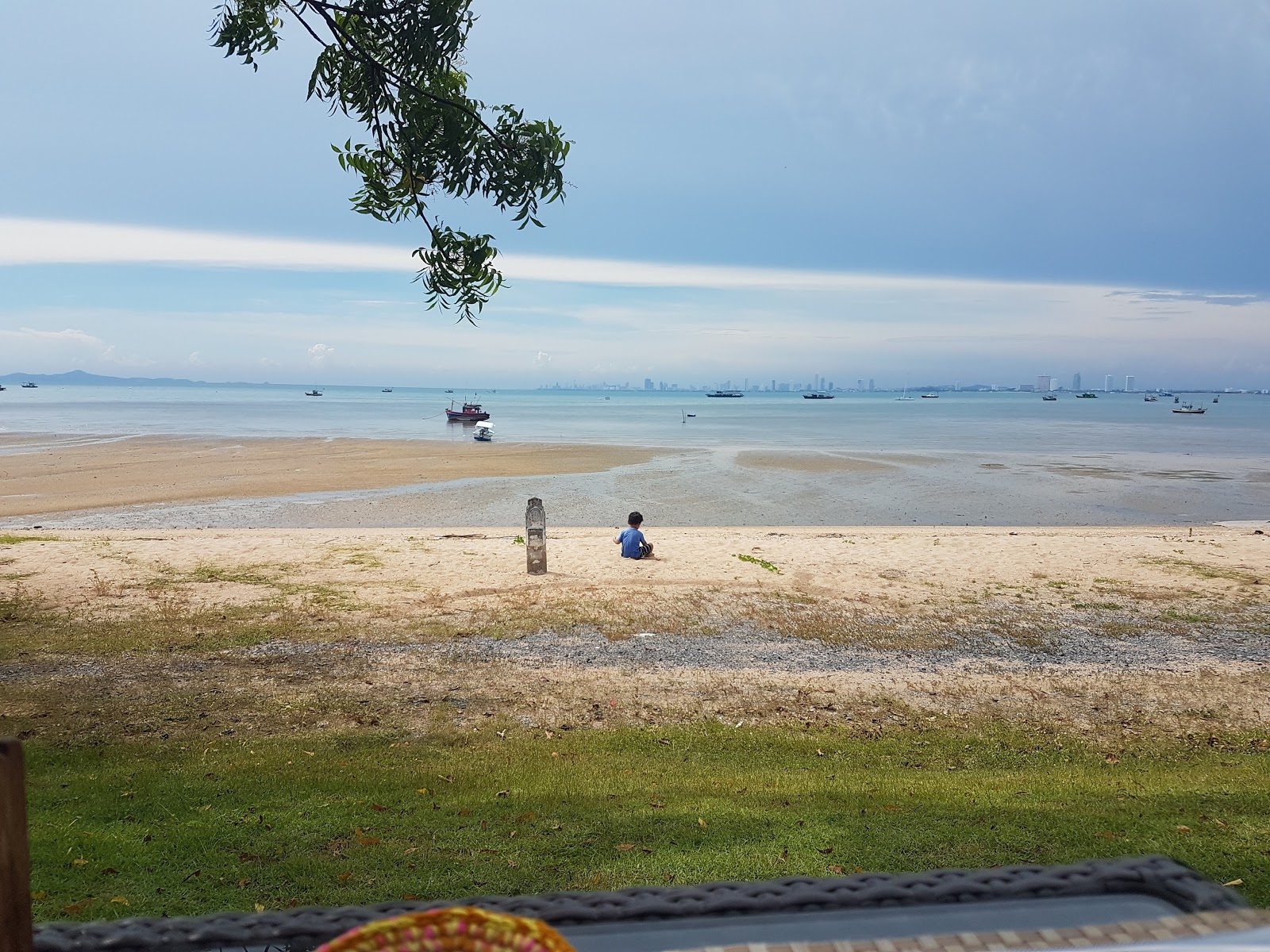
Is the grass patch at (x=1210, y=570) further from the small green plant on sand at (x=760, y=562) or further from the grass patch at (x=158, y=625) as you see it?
the grass patch at (x=158, y=625)

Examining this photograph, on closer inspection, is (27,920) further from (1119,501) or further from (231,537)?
(1119,501)

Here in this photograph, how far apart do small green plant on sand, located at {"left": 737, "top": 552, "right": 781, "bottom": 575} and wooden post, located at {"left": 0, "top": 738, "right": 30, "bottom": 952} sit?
1329 cm

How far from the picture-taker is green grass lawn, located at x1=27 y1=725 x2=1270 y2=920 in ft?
13.0

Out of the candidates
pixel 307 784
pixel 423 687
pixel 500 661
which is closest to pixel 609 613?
pixel 500 661

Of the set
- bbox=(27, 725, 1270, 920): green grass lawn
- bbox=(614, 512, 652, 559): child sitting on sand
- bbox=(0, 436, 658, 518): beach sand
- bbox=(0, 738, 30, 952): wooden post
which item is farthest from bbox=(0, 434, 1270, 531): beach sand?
bbox=(0, 738, 30, 952): wooden post

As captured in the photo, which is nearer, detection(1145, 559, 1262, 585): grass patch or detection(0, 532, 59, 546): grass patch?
detection(1145, 559, 1262, 585): grass patch

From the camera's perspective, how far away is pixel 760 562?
15.5 meters

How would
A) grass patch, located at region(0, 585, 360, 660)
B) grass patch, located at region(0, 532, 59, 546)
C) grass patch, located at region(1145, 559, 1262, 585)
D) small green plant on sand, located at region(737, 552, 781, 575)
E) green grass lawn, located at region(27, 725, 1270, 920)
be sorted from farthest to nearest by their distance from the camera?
1. grass patch, located at region(0, 532, 59, 546)
2. small green plant on sand, located at region(737, 552, 781, 575)
3. grass patch, located at region(1145, 559, 1262, 585)
4. grass patch, located at region(0, 585, 360, 660)
5. green grass lawn, located at region(27, 725, 1270, 920)

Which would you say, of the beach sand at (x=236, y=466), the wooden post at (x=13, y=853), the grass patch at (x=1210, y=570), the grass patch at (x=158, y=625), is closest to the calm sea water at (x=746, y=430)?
the beach sand at (x=236, y=466)

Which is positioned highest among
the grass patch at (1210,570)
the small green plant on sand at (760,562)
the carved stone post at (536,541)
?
the carved stone post at (536,541)

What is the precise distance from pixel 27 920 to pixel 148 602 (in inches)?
436

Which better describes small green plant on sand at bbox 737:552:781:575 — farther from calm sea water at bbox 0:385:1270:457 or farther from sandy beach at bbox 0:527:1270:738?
calm sea water at bbox 0:385:1270:457

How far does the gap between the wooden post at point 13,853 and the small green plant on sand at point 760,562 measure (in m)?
13.3

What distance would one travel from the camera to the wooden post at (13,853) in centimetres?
171
